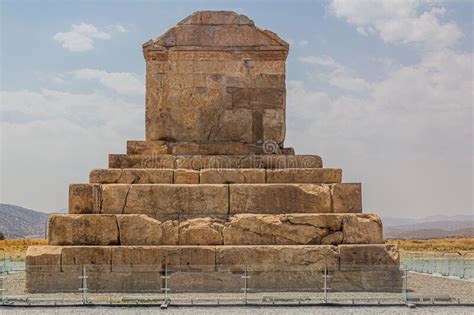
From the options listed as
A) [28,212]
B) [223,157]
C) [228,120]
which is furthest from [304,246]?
[28,212]

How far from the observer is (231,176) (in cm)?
1476

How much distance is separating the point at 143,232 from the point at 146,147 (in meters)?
2.86

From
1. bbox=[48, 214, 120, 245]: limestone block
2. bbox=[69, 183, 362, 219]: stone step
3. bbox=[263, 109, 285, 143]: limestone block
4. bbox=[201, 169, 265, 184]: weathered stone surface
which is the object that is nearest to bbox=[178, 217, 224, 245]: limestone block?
bbox=[69, 183, 362, 219]: stone step

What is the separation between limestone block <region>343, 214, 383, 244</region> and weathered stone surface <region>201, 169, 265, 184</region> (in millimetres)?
2112

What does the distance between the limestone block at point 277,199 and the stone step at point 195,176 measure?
42 cm

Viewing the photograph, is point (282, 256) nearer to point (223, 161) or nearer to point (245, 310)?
point (245, 310)

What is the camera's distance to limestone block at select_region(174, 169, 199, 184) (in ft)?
48.3

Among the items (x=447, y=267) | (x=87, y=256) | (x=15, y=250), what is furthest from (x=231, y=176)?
(x=15, y=250)

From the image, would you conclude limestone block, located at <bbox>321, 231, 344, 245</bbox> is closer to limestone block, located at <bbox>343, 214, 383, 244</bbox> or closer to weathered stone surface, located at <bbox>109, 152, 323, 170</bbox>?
limestone block, located at <bbox>343, 214, 383, 244</bbox>

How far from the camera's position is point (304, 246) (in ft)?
45.0

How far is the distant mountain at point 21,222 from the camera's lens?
144 m

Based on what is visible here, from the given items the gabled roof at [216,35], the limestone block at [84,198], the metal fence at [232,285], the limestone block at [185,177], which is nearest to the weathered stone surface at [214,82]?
the gabled roof at [216,35]

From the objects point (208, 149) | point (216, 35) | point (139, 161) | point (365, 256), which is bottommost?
point (365, 256)

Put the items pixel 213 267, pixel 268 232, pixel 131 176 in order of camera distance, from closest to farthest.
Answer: pixel 213 267, pixel 268 232, pixel 131 176
